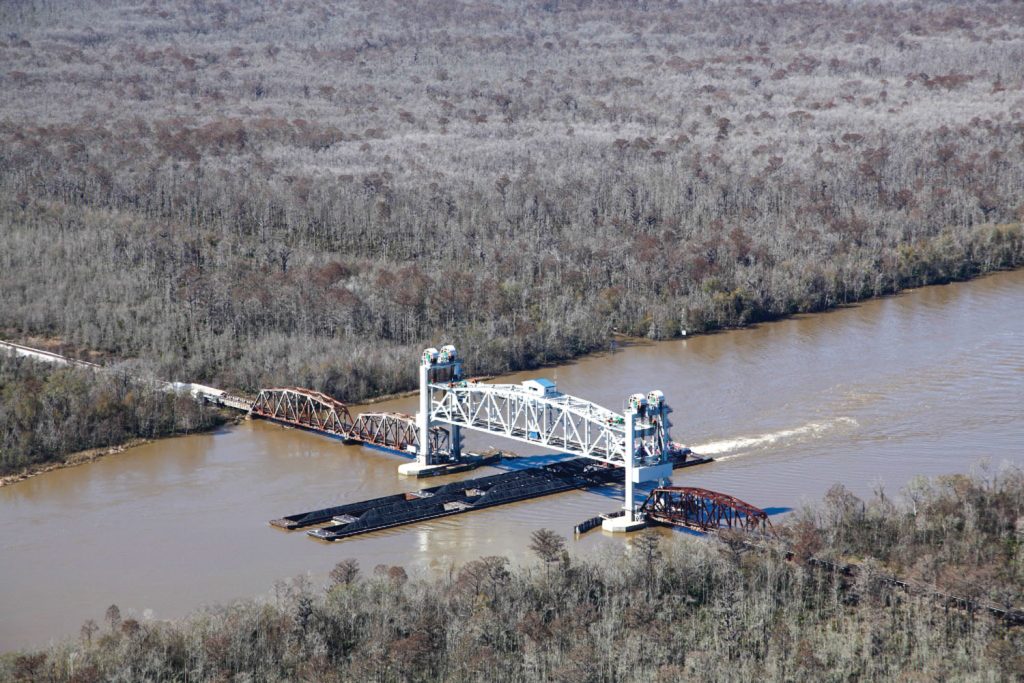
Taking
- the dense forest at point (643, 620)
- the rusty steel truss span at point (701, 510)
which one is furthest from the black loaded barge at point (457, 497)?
the dense forest at point (643, 620)

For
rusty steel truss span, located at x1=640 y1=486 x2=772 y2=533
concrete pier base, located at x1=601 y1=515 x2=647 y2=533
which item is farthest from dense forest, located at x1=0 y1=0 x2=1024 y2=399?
rusty steel truss span, located at x1=640 y1=486 x2=772 y2=533

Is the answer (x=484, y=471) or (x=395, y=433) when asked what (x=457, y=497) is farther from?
(x=395, y=433)

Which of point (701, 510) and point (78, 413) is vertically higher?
point (78, 413)

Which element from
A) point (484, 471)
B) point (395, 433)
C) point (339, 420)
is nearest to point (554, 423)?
point (484, 471)

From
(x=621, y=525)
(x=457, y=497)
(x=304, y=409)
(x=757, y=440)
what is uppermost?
(x=304, y=409)

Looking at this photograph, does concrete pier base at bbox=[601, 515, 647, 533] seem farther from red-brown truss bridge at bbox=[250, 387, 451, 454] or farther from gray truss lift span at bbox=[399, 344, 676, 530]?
red-brown truss bridge at bbox=[250, 387, 451, 454]

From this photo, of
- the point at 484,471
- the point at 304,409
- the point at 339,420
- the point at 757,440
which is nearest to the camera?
the point at 484,471

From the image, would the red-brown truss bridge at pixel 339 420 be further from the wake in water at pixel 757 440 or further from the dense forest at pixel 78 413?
the wake in water at pixel 757 440

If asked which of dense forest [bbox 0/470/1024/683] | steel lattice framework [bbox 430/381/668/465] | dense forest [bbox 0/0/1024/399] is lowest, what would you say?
dense forest [bbox 0/470/1024/683]
